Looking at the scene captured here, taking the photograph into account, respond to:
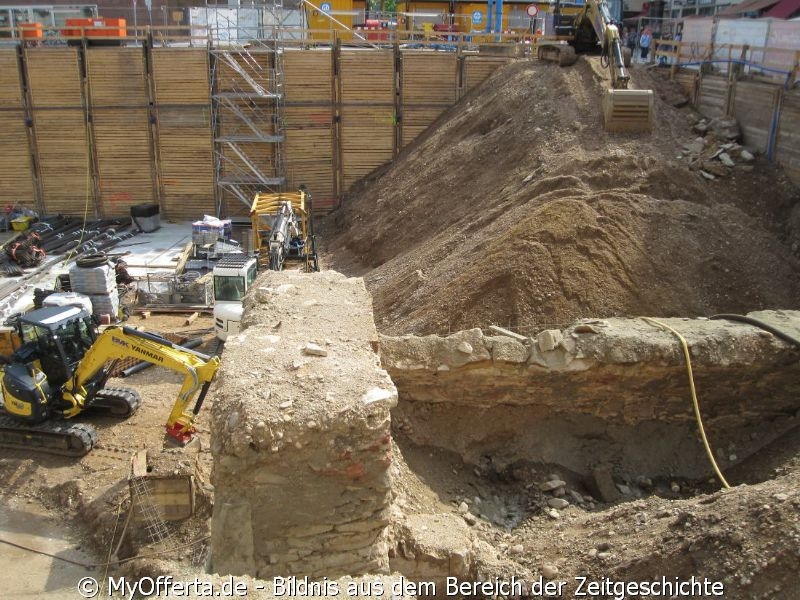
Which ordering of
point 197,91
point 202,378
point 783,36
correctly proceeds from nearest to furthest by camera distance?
point 202,378, point 783,36, point 197,91

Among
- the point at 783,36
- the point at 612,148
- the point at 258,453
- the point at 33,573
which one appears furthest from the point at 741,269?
the point at 33,573

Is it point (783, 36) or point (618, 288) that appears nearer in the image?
point (618, 288)

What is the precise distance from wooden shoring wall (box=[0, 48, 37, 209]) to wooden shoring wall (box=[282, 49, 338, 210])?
831cm

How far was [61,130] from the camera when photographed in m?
23.7

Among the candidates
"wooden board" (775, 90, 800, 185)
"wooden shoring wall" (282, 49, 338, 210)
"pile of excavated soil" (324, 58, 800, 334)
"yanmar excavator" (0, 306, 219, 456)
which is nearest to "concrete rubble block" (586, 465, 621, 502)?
"pile of excavated soil" (324, 58, 800, 334)

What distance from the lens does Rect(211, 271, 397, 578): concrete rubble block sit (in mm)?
5742

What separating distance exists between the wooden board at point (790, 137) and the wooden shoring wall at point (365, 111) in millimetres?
11696

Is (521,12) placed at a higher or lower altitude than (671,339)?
higher

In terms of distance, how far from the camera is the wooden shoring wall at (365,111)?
76.8ft

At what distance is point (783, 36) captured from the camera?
1759 cm

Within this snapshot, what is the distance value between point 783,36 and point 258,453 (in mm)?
17258

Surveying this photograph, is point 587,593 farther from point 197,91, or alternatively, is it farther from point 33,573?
point 197,91

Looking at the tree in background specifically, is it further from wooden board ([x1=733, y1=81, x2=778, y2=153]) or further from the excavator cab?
the excavator cab

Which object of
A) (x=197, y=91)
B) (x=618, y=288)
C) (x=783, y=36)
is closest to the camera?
(x=618, y=288)
